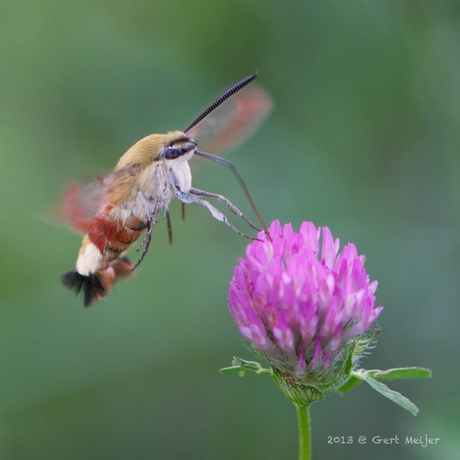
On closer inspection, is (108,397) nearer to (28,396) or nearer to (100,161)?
(28,396)

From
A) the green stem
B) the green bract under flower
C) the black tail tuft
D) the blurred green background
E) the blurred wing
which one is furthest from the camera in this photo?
the blurred green background

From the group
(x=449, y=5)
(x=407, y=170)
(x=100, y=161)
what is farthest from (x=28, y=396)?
(x=449, y=5)

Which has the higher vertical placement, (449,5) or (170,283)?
(449,5)

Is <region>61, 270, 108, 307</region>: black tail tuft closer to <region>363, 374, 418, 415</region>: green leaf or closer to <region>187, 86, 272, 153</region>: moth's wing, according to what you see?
<region>187, 86, 272, 153</region>: moth's wing

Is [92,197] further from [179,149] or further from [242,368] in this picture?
[242,368]

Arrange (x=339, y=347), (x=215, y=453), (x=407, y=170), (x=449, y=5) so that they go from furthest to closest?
(x=407, y=170), (x=215, y=453), (x=449, y=5), (x=339, y=347)

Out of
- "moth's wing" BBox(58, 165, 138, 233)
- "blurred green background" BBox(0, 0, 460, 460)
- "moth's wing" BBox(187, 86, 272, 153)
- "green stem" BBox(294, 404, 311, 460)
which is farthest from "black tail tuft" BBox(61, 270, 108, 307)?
"blurred green background" BBox(0, 0, 460, 460)
